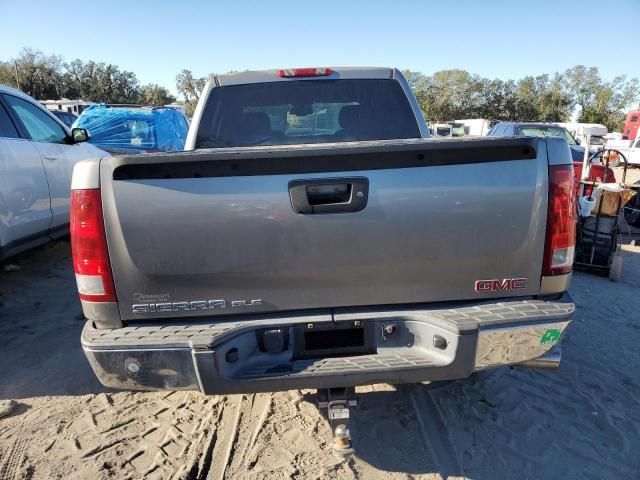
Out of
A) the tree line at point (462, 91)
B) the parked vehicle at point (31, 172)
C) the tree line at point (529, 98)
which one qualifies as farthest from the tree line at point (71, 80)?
the parked vehicle at point (31, 172)

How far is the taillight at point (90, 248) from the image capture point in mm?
1889

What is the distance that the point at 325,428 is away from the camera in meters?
2.71

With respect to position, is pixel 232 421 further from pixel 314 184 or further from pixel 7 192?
pixel 7 192

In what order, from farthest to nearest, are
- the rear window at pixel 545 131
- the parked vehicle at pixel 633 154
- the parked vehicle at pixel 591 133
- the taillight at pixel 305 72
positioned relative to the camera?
the parked vehicle at pixel 633 154 → the rear window at pixel 545 131 → the parked vehicle at pixel 591 133 → the taillight at pixel 305 72

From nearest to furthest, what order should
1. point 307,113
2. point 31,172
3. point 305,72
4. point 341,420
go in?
point 341,420
point 305,72
point 307,113
point 31,172

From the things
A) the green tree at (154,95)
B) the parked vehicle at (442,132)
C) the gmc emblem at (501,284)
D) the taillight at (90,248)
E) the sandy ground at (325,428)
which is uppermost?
the green tree at (154,95)

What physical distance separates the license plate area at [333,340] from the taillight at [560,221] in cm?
91

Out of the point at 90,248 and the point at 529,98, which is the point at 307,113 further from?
the point at 529,98

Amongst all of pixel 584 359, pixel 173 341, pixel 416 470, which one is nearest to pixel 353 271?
pixel 173 341

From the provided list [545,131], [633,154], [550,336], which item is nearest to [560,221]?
[550,336]

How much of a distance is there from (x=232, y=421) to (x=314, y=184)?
1.74 metres

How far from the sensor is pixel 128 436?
267 cm

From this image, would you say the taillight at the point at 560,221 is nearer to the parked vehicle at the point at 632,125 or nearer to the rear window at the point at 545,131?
the rear window at the point at 545,131

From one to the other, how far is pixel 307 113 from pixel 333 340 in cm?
206
